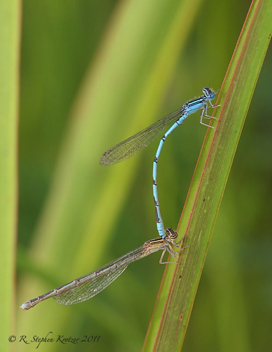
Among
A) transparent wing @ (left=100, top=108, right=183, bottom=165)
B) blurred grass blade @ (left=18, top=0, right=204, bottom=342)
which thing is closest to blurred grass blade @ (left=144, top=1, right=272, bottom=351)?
blurred grass blade @ (left=18, top=0, right=204, bottom=342)

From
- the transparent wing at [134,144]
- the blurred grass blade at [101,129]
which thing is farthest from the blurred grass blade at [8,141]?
the transparent wing at [134,144]

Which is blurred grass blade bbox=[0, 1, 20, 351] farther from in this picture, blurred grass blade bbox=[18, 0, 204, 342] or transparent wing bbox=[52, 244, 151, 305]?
transparent wing bbox=[52, 244, 151, 305]

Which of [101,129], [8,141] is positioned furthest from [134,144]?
[8,141]

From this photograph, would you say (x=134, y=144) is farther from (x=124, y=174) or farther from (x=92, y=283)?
(x=92, y=283)

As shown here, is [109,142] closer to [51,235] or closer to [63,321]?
[51,235]

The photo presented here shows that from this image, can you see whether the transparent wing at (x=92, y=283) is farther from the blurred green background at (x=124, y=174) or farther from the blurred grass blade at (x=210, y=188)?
the blurred grass blade at (x=210, y=188)

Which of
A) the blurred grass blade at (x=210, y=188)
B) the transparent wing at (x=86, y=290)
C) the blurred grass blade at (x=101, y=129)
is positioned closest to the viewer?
the blurred grass blade at (x=210, y=188)
